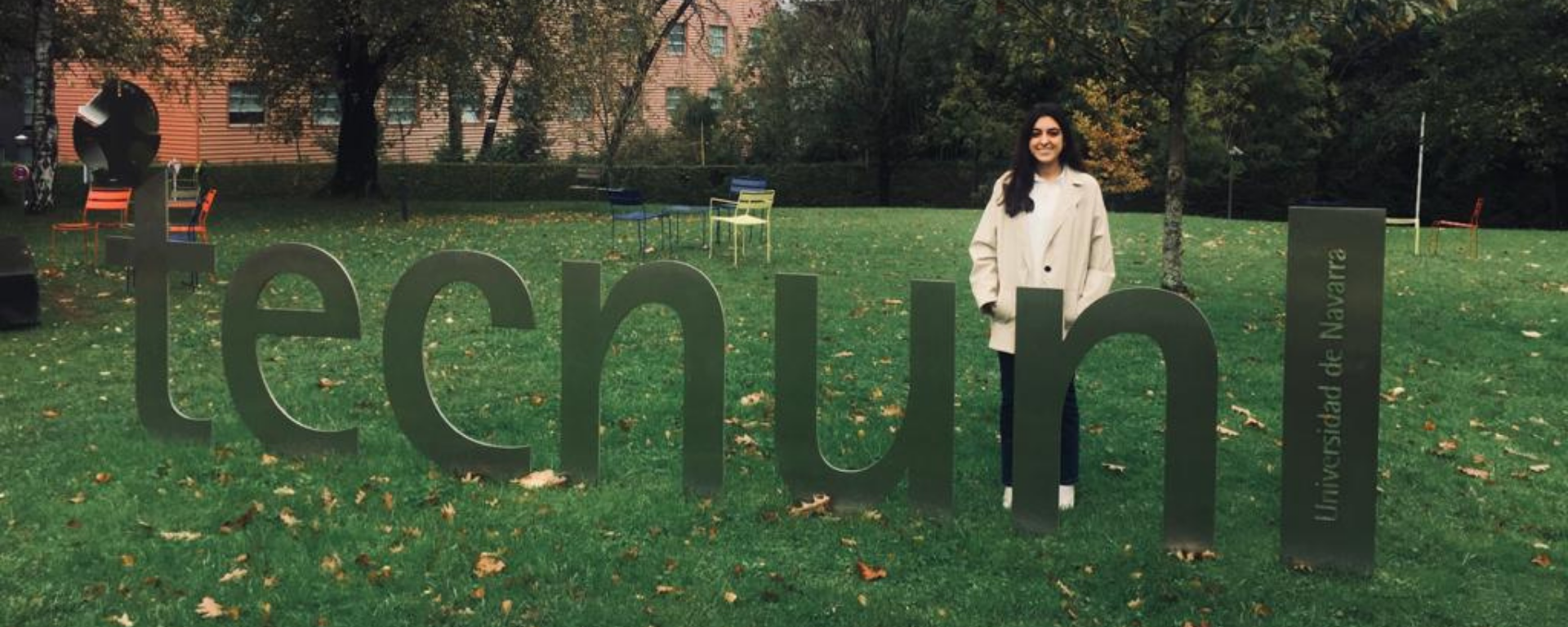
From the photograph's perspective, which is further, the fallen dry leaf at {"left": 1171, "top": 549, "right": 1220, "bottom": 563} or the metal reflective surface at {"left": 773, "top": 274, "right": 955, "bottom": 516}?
the metal reflective surface at {"left": 773, "top": 274, "right": 955, "bottom": 516}

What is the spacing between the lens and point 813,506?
591cm

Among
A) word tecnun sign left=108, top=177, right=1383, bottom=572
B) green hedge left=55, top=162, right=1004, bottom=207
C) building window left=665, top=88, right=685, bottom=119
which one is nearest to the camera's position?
A: word tecnun sign left=108, top=177, right=1383, bottom=572

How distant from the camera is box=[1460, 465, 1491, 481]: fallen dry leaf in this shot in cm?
664

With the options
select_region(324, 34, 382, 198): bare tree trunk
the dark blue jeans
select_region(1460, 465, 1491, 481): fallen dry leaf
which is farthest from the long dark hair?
select_region(324, 34, 382, 198): bare tree trunk

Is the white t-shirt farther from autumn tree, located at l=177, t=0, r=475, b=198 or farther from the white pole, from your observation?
autumn tree, located at l=177, t=0, r=475, b=198

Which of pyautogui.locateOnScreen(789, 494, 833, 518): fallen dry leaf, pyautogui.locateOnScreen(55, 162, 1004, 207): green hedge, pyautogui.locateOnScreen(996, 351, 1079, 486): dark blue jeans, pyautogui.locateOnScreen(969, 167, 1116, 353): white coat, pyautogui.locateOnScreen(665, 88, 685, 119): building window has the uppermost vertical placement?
pyautogui.locateOnScreen(665, 88, 685, 119): building window

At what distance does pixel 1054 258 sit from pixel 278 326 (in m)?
3.80

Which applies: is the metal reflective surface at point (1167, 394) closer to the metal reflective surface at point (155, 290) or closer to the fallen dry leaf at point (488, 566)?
the fallen dry leaf at point (488, 566)

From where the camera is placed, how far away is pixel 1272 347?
34.7 ft

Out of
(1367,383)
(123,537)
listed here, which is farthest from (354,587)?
(1367,383)

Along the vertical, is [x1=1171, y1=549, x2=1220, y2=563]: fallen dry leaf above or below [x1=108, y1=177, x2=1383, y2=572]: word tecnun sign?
below

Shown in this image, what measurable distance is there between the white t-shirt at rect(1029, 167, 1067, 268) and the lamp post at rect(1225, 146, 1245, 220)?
31926 mm

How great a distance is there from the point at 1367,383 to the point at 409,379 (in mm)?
4303

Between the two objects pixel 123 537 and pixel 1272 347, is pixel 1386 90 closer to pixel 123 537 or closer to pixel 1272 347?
pixel 1272 347
